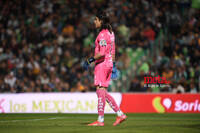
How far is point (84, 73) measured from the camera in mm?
18938

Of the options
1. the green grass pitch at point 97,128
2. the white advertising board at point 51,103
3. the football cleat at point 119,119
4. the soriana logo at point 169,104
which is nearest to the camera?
the green grass pitch at point 97,128

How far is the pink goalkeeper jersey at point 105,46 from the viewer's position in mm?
9094

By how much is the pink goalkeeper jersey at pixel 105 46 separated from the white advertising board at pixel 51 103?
791cm

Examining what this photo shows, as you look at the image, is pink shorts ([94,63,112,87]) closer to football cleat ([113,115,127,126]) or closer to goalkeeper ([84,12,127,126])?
goalkeeper ([84,12,127,126])

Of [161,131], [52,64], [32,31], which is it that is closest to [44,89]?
[52,64]

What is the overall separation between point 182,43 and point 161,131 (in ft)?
40.6

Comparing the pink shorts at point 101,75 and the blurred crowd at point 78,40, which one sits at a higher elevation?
the blurred crowd at point 78,40

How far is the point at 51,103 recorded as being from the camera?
17.2 m

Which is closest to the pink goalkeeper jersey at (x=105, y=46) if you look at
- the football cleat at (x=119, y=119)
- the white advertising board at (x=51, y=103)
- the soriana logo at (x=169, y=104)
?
the football cleat at (x=119, y=119)

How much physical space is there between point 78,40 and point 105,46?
1201 centimetres

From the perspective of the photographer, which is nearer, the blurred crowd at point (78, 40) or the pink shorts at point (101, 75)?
the pink shorts at point (101, 75)

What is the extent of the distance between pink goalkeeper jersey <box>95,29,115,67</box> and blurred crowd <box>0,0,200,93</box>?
8.73 meters

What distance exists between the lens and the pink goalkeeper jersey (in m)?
9.09

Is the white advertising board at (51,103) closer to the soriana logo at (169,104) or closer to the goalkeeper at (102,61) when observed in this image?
the soriana logo at (169,104)
